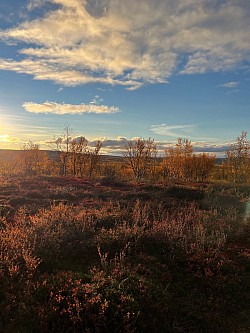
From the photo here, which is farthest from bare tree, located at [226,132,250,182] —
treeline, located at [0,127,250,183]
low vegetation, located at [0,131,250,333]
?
low vegetation, located at [0,131,250,333]

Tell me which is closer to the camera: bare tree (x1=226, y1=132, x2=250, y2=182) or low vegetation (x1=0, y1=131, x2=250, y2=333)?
low vegetation (x1=0, y1=131, x2=250, y2=333)

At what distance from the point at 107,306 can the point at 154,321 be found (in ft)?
3.77

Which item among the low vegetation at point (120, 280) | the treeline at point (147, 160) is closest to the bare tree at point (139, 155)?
the treeline at point (147, 160)

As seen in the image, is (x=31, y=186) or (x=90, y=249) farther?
(x=31, y=186)

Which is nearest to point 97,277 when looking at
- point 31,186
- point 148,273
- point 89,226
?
point 148,273

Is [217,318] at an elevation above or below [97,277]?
below

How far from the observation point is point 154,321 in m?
6.68

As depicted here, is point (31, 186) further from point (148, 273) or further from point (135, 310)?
point (135, 310)

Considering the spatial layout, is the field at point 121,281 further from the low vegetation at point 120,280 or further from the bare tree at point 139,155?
the bare tree at point 139,155

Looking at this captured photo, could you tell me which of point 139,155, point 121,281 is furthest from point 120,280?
point 139,155

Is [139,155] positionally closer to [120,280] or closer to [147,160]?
[147,160]

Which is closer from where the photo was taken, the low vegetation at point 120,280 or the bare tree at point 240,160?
the low vegetation at point 120,280

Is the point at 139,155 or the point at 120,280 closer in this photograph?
the point at 120,280

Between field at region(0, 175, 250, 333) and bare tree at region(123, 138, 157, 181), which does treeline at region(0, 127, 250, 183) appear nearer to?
bare tree at region(123, 138, 157, 181)
